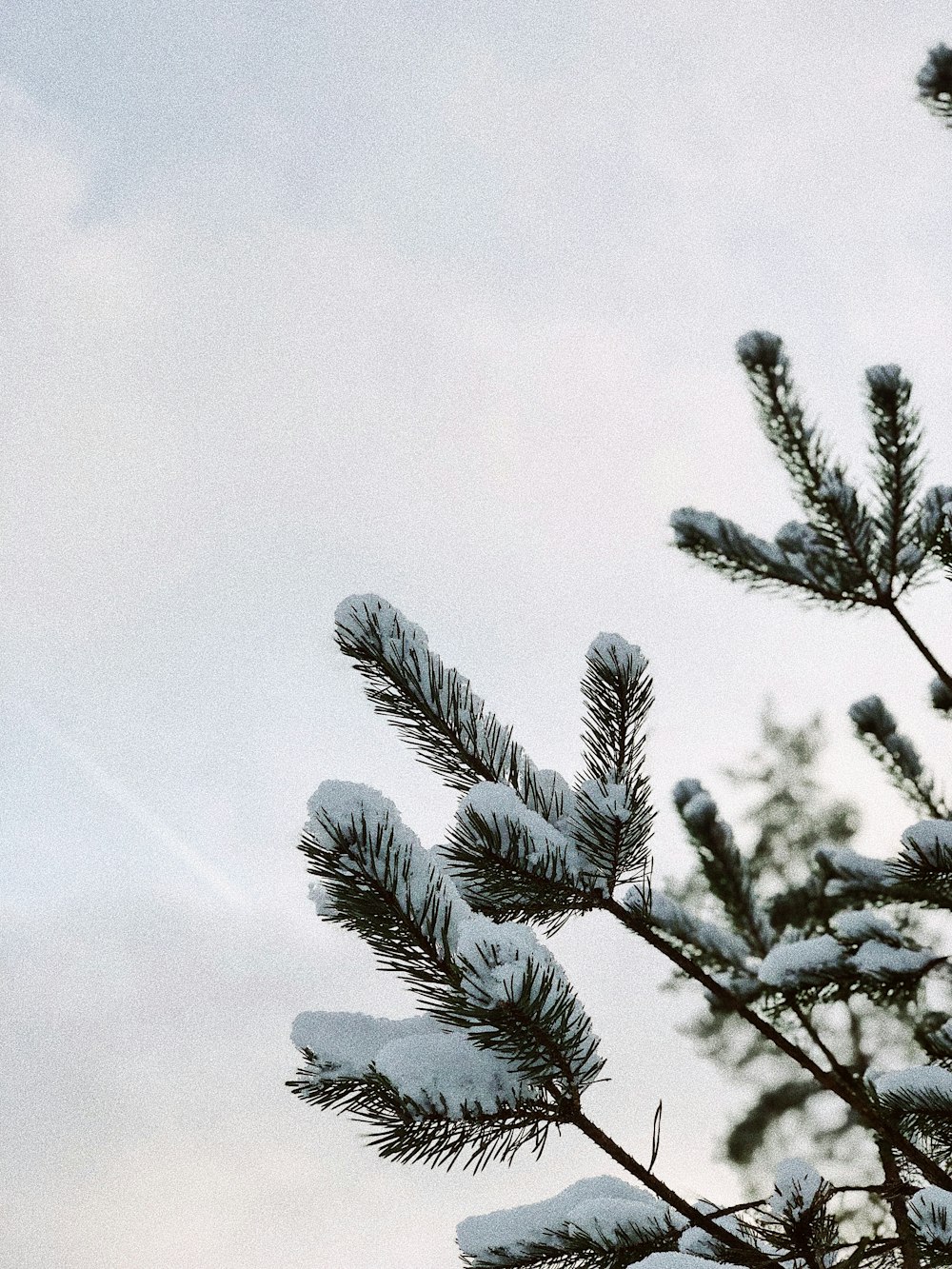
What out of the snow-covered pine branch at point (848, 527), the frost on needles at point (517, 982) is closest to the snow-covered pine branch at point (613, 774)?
the frost on needles at point (517, 982)

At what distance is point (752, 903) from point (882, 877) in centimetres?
51

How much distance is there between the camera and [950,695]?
3.44 m

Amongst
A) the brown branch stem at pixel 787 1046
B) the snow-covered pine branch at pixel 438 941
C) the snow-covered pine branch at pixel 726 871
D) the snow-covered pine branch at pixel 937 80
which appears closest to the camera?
the snow-covered pine branch at pixel 438 941

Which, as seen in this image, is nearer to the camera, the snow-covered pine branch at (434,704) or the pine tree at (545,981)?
the pine tree at (545,981)

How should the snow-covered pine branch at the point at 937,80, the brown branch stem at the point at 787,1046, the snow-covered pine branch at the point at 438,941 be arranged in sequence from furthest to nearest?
the snow-covered pine branch at the point at 937,80, the brown branch stem at the point at 787,1046, the snow-covered pine branch at the point at 438,941

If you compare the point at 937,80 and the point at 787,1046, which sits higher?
the point at 937,80

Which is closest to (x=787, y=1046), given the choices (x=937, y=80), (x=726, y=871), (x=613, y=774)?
(x=613, y=774)

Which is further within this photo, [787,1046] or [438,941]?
[787,1046]

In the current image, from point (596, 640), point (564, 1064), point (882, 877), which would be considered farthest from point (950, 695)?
point (564, 1064)

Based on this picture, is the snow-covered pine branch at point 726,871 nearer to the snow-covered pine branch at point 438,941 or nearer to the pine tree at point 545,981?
the pine tree at point 545,981

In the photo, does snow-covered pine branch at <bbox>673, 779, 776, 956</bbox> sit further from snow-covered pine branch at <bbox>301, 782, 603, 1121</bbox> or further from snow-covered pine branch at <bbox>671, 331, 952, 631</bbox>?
snow-covered pine branch at <bbox>301, 782, 603, 1121</bbox>

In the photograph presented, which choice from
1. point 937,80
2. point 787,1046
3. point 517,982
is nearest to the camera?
point 517,982

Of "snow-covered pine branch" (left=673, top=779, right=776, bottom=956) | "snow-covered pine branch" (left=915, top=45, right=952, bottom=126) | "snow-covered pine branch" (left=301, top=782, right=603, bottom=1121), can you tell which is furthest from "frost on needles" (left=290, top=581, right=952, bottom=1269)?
"snow-covered pine branch" (left=915, top=45, right=952, bottom=126)

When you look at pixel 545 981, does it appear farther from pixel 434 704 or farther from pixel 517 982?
pixel 434 704
